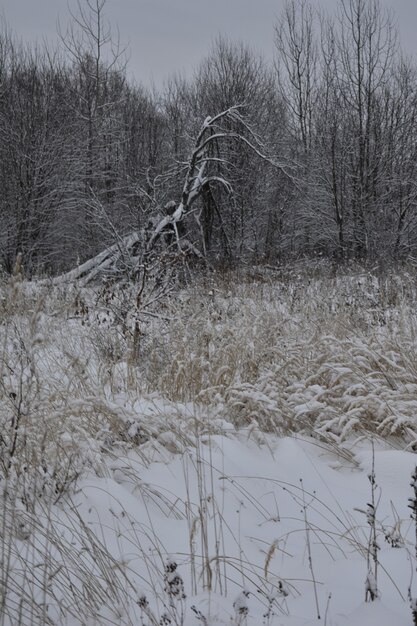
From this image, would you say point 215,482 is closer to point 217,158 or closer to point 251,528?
point 251,528

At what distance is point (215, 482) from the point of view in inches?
85.4

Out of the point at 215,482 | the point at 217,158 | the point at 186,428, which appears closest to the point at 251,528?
the point at 215,482

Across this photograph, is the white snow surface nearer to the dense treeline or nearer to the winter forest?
the winter forest

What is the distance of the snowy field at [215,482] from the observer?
1.34m

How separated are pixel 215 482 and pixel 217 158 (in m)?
11.4

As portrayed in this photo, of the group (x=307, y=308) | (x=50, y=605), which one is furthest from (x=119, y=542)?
(x=307, y=308)

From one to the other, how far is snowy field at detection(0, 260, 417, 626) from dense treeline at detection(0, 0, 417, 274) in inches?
292

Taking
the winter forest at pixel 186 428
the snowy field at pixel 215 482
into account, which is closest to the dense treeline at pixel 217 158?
the winter forest at pixel 186 428

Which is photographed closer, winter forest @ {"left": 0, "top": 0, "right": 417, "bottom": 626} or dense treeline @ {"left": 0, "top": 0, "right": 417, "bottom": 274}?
winter forest @ {"left": 0, "top": 0, "right": 417, "bottom": 626}

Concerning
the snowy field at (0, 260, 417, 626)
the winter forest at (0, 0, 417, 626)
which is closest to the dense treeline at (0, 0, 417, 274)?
the winter forest at (0, 0, 417, 626)

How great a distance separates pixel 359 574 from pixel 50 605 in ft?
3.25

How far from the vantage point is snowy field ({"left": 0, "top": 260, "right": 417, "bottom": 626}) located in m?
1.34

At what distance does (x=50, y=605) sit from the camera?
1.35 m

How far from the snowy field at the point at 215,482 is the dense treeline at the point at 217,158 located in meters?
7.40
